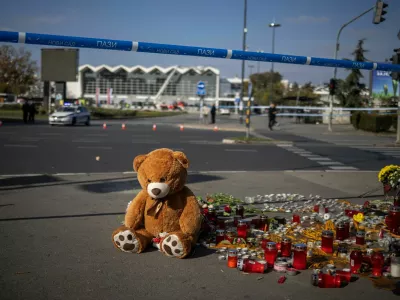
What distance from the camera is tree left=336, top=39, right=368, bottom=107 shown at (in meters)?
54.6

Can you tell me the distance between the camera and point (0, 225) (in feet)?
22.1

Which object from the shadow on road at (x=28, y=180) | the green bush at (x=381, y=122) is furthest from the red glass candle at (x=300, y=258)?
the green bush at (x=381, y=122)

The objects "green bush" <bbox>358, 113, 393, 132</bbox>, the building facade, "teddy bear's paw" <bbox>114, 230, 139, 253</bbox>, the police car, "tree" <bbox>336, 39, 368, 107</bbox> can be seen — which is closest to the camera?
"teddy bear's paw" <bbox>114, 230, 139, 253</bbox>

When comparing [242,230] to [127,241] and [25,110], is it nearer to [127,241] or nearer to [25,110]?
[127,241]

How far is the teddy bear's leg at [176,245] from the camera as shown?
5.33 meters

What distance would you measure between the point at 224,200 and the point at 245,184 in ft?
7.97

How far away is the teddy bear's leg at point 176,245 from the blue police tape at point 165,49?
3.44m

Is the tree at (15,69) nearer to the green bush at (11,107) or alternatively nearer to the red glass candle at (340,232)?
the green bush at (11,107)

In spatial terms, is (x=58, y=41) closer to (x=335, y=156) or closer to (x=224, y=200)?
(x=224, y=200)

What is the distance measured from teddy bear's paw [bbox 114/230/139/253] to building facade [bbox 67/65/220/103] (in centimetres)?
12181

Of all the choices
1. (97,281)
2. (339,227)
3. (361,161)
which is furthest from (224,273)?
(361,161)

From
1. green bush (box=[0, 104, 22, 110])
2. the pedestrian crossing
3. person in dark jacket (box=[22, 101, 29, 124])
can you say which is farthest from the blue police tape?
green bush (box=[0, 104, 22, 110])

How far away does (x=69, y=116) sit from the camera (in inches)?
1356

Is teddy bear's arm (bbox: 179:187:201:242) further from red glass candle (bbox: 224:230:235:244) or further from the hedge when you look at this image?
the hedge
